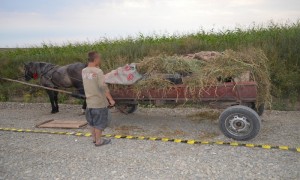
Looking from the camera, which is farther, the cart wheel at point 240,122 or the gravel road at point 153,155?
the cart wheel at point 240,122

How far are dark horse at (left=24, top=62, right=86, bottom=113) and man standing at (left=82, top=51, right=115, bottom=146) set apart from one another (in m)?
2.90

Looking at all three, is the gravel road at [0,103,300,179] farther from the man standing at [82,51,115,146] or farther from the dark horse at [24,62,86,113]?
the dark horse at [24,62,86,113]

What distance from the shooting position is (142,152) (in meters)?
6.21

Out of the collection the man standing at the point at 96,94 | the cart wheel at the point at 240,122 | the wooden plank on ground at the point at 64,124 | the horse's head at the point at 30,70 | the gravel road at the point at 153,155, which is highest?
the horse's head at the point at 30,70

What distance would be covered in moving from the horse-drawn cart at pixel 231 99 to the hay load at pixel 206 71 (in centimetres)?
13

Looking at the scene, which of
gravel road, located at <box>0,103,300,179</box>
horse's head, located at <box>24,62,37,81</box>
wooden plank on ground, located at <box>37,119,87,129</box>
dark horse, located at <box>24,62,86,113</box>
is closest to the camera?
gravel road, located at <box>0,103,300,179</box>

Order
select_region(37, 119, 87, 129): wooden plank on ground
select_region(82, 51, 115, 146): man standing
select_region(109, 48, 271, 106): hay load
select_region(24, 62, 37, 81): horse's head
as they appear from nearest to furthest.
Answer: select_region(82, 51, 115, 146): man standing < select_region(109, 48, 271, 106): hay load < select_region(37, 119, 87, 129): wooden plank on ground < select_region(24, 62, 37, 81): horse's head

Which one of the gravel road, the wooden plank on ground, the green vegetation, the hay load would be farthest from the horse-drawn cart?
the green vegetation

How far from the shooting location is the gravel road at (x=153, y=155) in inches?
205

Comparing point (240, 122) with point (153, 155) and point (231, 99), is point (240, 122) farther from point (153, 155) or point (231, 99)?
point (153, 155)

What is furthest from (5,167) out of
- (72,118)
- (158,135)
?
(72,118)

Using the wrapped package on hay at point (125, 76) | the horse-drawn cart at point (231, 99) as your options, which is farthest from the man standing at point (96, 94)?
the horse-drawn cart at point (231, 99)

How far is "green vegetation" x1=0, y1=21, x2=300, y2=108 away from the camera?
11133 millimetres

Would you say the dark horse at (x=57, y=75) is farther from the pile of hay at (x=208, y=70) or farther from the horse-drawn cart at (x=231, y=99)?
the horse-drawn cart at (x=231, y=99)
